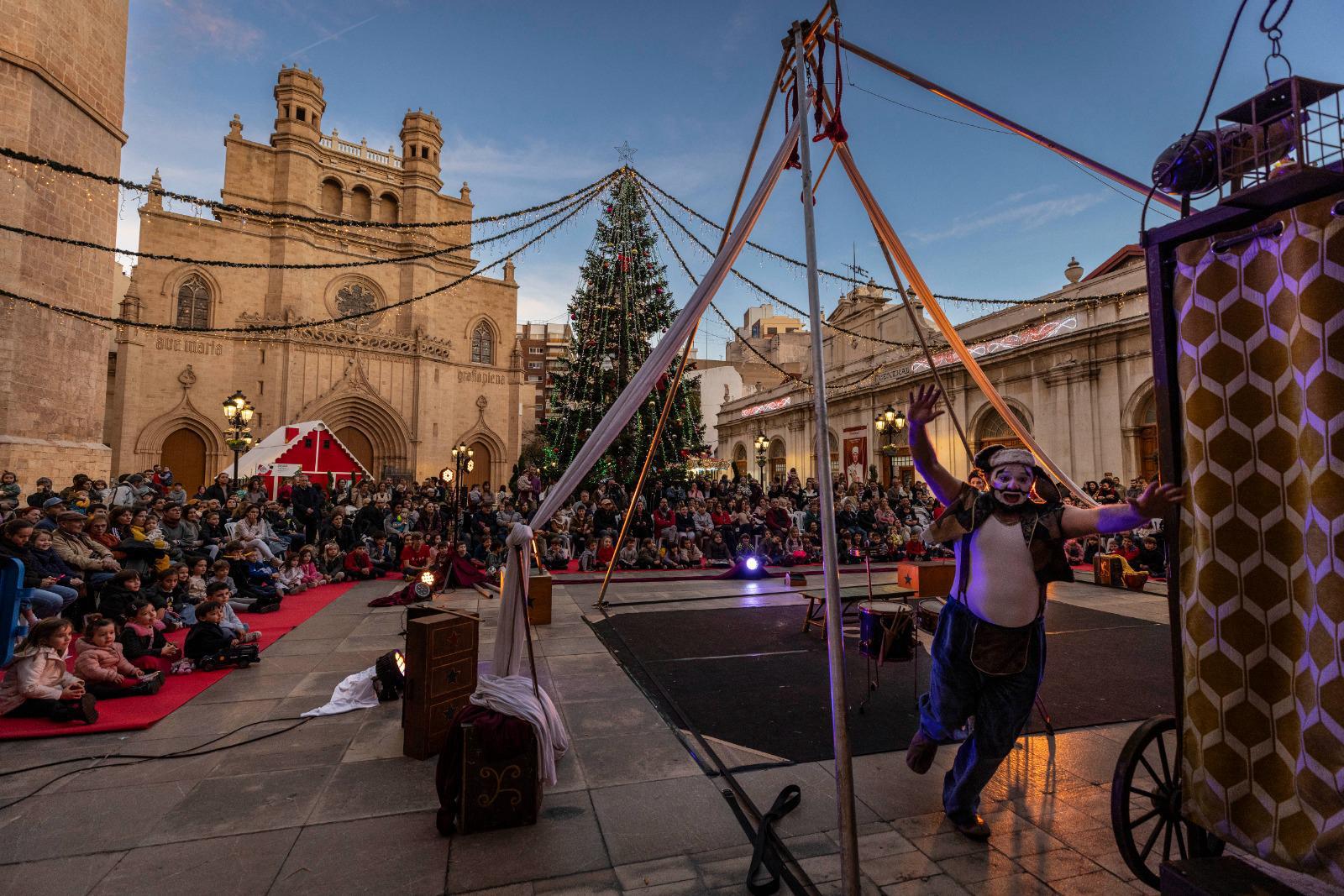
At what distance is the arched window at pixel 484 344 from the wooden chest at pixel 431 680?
28.9 m

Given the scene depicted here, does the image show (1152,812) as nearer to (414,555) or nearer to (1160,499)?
(1160,499)

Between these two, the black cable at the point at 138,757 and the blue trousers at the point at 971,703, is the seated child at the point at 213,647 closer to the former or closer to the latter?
the black cable at the point at 138,757

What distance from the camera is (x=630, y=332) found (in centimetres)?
1661

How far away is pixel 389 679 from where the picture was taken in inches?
191

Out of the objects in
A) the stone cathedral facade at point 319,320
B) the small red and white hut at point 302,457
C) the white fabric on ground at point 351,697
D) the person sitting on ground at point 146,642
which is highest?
the stone cathedral facade at point 319,320

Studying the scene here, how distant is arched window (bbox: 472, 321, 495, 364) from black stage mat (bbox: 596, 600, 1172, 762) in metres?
26.1

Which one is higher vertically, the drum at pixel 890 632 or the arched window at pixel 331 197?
the arched window at pixel 331 197

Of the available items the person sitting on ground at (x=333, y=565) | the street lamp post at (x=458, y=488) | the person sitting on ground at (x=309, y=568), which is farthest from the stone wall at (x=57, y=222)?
the street lamp post at (x=458, y=488)

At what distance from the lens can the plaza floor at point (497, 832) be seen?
2551 millimetres

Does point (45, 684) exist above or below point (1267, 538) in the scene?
below

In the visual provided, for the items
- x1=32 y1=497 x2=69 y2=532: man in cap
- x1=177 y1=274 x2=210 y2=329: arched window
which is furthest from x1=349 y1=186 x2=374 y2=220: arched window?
x1=32 y1=497 x2=69 y2=532: man in cap

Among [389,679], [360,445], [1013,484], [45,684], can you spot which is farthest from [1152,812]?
[360,445]

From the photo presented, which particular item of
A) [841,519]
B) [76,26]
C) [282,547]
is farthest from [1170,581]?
[76,26]

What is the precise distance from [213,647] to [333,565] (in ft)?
17.9
